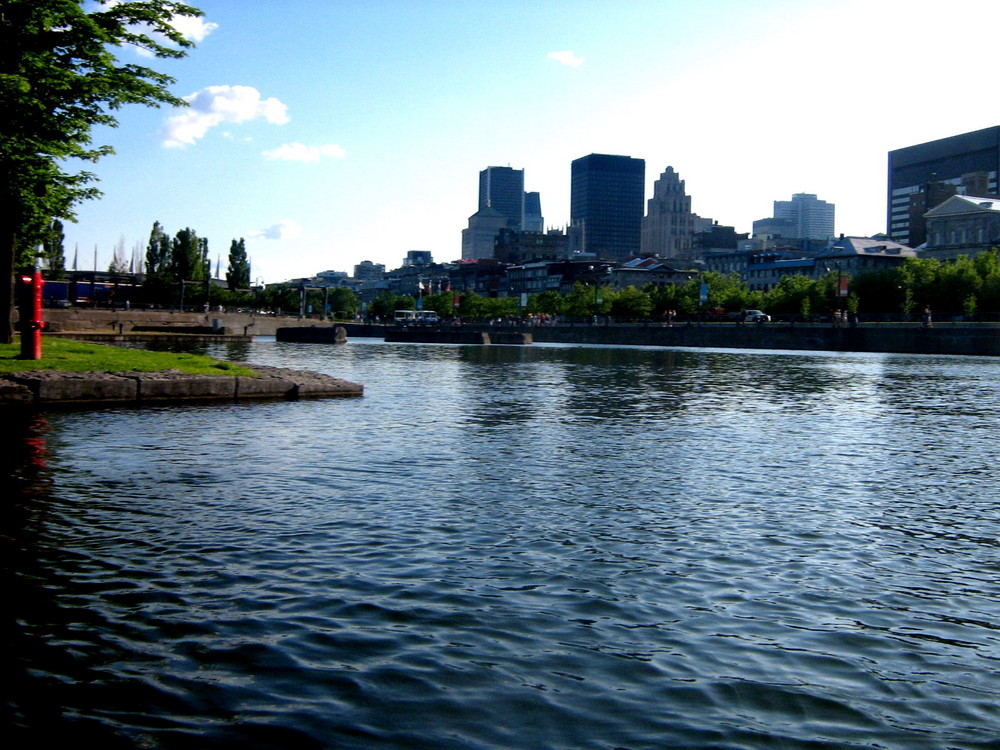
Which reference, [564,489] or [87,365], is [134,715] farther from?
[87,365]

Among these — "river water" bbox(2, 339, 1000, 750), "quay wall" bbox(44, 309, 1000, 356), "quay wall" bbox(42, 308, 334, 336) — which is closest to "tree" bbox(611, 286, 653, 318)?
"quay wall" bbox(44, 309, 1000, 356)

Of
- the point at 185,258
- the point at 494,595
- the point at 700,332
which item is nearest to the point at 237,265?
the point at 185,258

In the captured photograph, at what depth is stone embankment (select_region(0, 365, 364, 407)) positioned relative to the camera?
26203 millimetres

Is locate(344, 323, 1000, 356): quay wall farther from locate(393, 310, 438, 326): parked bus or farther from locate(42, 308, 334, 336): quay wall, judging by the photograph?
locate(42, 308, 334, 336): quay wall

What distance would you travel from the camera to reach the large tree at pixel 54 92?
30016mm

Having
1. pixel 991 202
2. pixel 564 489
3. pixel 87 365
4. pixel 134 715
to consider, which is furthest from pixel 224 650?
pixel 991 202

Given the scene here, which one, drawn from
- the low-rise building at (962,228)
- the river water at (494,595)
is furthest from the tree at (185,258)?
the river water at (494,595)

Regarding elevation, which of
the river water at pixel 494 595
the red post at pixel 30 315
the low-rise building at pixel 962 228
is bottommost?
the river water at pixel 494 595

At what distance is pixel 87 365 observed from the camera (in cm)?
3030

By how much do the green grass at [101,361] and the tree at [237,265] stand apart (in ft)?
501

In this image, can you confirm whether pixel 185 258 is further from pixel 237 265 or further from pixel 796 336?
pixel 796 336

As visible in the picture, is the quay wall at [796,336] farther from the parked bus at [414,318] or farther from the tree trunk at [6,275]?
the tree trunk at [6,275]

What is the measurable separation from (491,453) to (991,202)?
186742 mm

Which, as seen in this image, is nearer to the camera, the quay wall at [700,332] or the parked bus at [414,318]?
the quay wall at [700,332]
